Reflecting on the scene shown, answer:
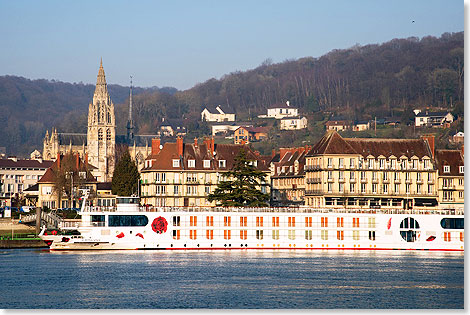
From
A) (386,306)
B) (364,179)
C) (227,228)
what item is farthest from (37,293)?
(364,179)

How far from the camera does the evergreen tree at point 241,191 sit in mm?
86938

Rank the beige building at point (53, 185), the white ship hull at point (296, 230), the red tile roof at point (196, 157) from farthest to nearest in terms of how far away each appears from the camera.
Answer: the beige building at point (53, 185) → the red tile roof at point (196, 157) → the white ship hull at point (296, 230)

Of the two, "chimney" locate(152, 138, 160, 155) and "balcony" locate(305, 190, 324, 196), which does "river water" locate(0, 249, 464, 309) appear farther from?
"chimney" locate(152, 138, 160, 155)

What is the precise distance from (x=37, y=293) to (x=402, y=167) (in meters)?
55.2

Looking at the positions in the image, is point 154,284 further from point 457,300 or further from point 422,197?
point 422,197

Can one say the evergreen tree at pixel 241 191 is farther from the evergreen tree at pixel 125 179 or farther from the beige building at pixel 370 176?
the evergreen tree at pixel 125 179

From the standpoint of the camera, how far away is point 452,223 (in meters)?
77.6

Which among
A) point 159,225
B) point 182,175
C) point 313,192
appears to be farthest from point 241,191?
point 159,225

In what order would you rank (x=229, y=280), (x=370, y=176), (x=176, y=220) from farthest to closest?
(x=370, y=176)
(x=176, y=220)
(x=229, y=280)

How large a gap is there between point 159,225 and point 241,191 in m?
14.8

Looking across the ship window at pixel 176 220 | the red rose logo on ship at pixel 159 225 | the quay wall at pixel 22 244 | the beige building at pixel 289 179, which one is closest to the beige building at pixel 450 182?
the beige building at pixel 289 179

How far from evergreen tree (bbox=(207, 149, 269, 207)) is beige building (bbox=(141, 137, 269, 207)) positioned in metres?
7.11

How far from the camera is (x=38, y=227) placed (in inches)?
3460

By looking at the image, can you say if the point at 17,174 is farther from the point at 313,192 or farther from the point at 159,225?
the point at 159,225
